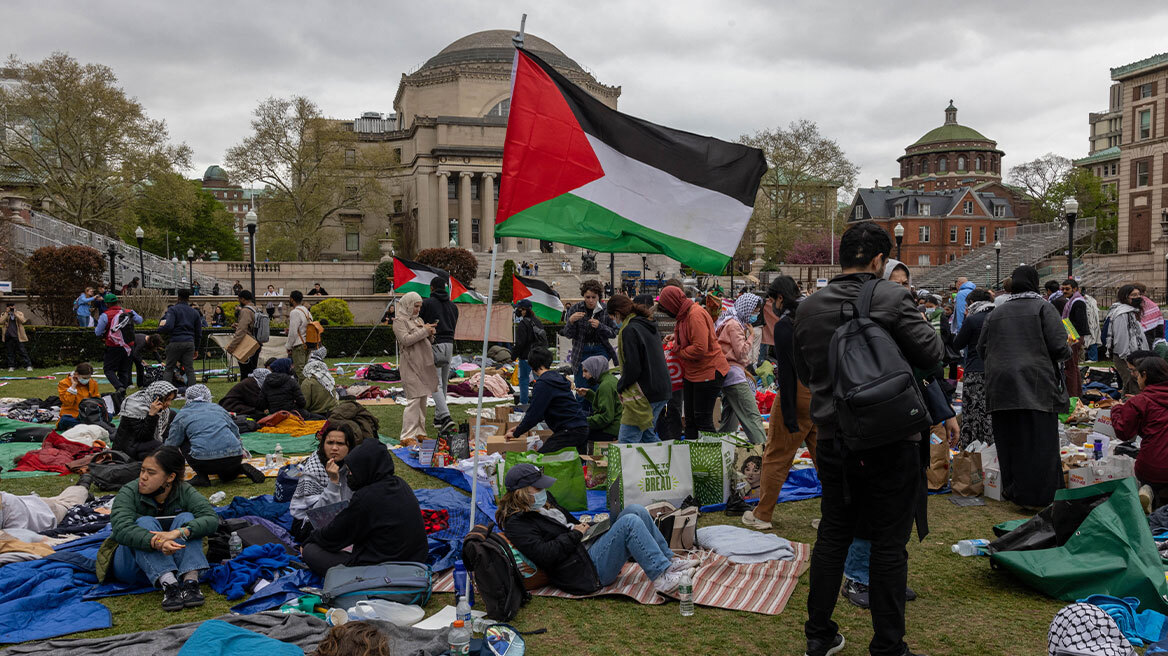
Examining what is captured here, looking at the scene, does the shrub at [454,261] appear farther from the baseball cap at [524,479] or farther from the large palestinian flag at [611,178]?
the baseball cap at [524,479]

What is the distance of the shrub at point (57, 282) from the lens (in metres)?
25.6

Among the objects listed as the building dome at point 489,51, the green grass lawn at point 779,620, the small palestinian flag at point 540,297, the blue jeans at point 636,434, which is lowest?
the green grass lawn at point 779,620

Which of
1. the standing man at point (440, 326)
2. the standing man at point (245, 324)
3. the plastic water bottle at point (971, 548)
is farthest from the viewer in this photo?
the standing man at point (245, 324)

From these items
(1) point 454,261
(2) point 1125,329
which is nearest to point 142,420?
(2) point 1125,329

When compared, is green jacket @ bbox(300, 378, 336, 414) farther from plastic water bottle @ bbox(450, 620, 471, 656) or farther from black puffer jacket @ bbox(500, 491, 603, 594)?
plastic water bottle @ bbox(450, 620, 471, 656)

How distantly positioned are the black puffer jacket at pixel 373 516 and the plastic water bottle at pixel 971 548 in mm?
3728

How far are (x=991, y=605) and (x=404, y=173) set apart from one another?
75077mm

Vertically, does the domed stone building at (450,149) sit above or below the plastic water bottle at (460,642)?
above

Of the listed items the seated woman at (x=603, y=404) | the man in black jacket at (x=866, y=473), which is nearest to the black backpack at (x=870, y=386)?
the man in black jacket at (x=866, y=473)

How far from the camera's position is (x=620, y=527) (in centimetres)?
516

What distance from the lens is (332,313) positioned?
27.3 m

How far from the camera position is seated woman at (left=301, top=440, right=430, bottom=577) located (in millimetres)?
5172

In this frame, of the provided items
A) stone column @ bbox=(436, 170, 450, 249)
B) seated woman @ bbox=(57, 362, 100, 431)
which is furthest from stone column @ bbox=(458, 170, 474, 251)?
seated woman @ bbox=(57, 362, 100, 431)

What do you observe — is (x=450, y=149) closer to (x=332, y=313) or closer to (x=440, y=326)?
(x=332, y=313)
